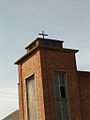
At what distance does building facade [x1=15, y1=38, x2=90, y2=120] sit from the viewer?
72.5ft

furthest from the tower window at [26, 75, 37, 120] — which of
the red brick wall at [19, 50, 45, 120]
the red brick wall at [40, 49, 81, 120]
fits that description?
the red brick wall at [40, 49, 81, 120]

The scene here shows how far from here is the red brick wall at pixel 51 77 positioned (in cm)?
2189

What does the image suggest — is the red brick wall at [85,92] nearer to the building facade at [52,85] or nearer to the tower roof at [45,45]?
the building facade at [52,85]

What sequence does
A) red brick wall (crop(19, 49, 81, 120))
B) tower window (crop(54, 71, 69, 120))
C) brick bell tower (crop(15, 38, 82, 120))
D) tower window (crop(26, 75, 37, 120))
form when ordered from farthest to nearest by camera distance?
tower window (crop(26, 75, 37, 120)), tower window (crop(54, 71, 69, 120)), brick bell tower (crop(15, 38, 82, 120)), red brick wall (crop(19, 49, 81, 120))

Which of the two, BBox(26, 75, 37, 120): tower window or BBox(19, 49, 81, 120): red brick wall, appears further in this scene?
BBox(26, 75, 37, 120): tower window

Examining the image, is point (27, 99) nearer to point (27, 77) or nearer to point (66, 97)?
point (27, 77)

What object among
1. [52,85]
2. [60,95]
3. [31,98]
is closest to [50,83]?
[52,85]

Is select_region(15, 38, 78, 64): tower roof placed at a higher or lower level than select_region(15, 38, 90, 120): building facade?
higher

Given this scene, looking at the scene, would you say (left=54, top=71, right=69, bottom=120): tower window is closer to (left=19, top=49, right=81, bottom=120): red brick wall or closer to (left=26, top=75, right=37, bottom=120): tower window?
(left=19, top=49, right=81, bottom=120): red brick wall

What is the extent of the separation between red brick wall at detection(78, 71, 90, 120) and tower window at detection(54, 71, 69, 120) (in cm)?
147

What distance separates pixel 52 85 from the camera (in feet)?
73.4

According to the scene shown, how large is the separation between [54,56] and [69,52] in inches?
57.1

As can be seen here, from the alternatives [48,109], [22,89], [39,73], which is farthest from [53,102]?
[22,89]

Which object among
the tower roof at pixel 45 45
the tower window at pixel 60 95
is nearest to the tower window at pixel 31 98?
the tower window at pixel 60 95
